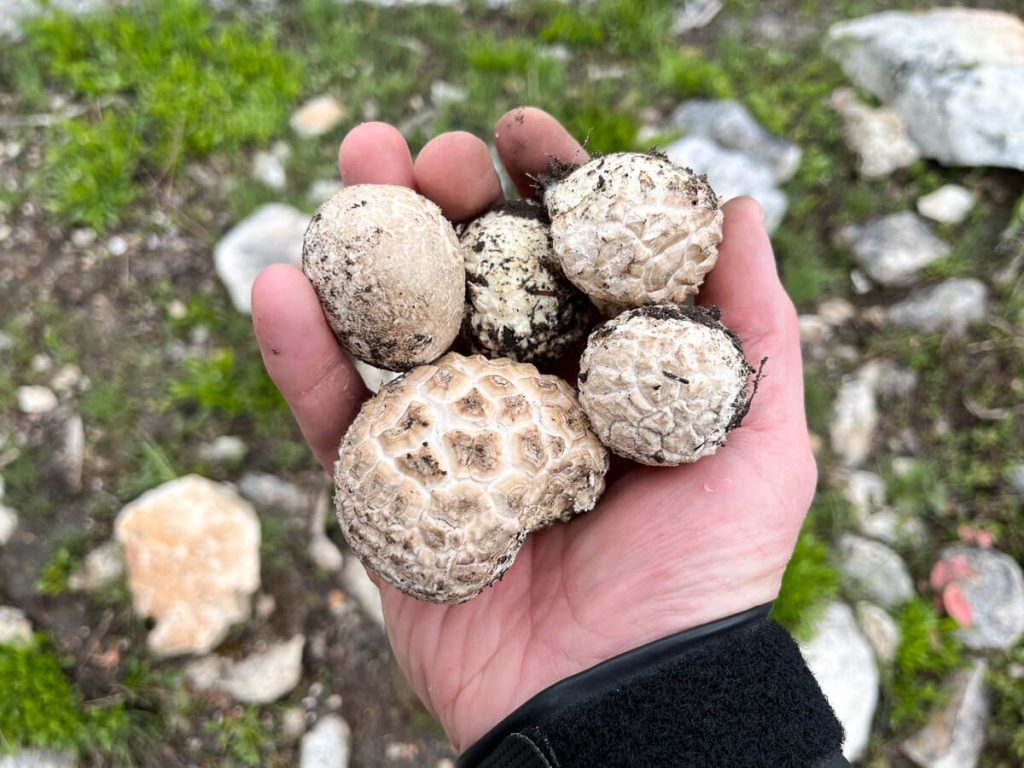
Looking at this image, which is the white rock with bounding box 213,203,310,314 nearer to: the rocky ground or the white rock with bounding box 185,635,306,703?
the rocky ground

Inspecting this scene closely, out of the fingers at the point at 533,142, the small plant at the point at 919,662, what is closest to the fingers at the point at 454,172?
the fingers at the point at 533,142

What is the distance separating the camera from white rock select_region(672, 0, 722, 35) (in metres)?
5.46

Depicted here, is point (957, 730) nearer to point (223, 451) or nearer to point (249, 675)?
point (249, 675)

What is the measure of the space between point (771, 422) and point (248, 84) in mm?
3587

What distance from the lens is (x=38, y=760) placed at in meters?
3.51

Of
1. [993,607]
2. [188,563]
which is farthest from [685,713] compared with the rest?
[993,607]

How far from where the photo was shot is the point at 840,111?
16.9ft

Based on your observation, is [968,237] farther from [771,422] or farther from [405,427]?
[405,427]

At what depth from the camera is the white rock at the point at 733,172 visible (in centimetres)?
466

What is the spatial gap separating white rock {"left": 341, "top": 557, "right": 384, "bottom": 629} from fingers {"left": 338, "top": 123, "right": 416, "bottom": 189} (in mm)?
1854

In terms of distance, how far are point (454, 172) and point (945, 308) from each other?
10.3 feet

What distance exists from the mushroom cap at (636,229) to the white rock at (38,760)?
9.73 ft

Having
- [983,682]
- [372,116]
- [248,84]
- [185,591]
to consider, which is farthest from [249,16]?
[983,682]

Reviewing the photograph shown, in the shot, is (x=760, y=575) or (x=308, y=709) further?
(x=308, y=709)
